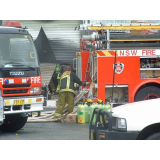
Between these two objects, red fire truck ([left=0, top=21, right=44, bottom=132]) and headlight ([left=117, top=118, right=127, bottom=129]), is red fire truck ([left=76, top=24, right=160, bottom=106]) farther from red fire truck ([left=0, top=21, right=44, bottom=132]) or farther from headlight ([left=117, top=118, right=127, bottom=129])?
headlight ([left=117, top=118, right=127, bottom=129])

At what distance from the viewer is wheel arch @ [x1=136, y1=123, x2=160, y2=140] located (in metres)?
5.37

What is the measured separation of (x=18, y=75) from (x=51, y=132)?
5.31 ft

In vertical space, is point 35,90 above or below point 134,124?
above

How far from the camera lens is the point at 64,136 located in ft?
28.0

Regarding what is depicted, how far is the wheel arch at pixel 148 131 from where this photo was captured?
17.6 ft

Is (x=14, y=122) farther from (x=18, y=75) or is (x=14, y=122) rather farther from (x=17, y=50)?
(x=17, y=50)

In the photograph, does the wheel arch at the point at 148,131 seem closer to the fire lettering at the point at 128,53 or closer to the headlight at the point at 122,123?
the headlight at the point at 122,123

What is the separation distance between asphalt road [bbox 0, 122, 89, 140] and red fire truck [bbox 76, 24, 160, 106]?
141 centimetres

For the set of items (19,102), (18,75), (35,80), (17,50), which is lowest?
(19,102)

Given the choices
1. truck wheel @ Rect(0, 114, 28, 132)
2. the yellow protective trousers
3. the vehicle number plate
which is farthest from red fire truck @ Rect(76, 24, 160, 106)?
the vehicle number plate

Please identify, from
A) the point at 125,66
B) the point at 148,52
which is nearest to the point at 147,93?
the point at 125,66

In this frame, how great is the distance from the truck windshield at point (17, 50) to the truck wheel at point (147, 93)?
12.2 feet

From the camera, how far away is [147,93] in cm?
1141

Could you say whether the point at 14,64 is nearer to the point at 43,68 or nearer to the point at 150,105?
the point at 150,105
